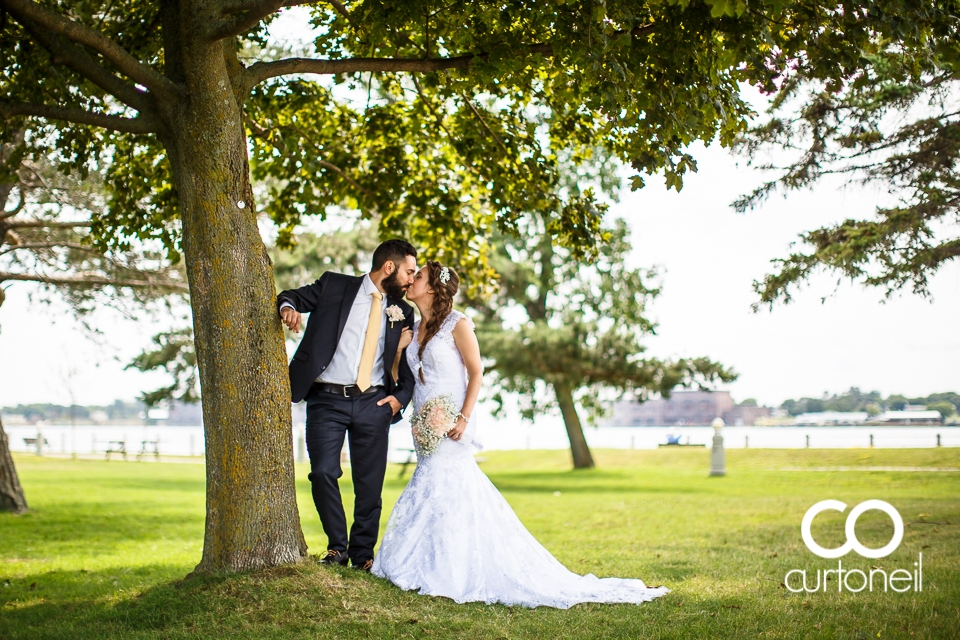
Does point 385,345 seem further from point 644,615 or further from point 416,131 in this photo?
point 416,131

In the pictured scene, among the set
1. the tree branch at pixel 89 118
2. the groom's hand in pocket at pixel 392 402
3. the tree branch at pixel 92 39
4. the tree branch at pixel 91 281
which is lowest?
the groom's hand in pocket at pixel 392 402

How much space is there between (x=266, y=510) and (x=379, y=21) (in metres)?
4.00

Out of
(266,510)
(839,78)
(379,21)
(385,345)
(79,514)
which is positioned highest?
(379,21)

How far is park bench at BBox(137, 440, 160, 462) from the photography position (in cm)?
3912

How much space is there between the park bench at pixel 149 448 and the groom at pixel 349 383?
33687 millimetres

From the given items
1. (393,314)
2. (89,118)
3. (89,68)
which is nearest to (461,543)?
(393,314)

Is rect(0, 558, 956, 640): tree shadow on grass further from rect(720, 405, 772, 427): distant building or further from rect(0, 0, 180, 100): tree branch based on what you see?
rect(720, 405, 772, 427): distant building

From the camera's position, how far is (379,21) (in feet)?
24.0

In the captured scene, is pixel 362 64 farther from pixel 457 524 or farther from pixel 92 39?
pixel 457 524

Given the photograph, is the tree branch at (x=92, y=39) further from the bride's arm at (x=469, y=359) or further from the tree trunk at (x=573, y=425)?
the tree trunk at (x=573, y=425)

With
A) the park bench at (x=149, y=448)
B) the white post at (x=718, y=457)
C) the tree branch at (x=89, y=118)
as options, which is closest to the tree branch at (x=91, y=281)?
the tree branch at (x=89, y=118)

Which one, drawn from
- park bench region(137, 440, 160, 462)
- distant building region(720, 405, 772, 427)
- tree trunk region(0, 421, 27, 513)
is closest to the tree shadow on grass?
tree trunk region(0, 421, 27, 513)

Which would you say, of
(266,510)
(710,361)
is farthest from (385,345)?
(710,361)

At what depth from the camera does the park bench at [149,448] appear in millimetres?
39125
